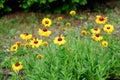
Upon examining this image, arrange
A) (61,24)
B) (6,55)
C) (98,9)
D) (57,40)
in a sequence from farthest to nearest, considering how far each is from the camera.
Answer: (98,9)
(61,24)
(6,55)
(57,40)

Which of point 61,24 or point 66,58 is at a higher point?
point 66,58

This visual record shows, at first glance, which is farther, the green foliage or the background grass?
the green foliage

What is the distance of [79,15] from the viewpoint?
643cm

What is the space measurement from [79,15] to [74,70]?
111 inches

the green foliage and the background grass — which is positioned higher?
the background grass

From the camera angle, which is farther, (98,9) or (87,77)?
(98,9)

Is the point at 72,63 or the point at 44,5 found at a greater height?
the point at 72,63

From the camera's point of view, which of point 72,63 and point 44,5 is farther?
point 44,5

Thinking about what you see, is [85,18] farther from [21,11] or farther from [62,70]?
[62,70]

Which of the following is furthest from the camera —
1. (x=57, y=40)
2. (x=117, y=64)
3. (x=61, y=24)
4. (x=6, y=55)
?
(x=61, y=24)

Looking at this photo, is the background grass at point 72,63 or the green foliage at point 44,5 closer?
the background grass at point 72,63

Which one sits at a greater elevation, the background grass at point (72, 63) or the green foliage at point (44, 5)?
the background grass at point (72, 63)

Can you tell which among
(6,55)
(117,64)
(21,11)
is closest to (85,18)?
(21,11)

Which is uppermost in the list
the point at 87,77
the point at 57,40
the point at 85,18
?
the point at 57,40
